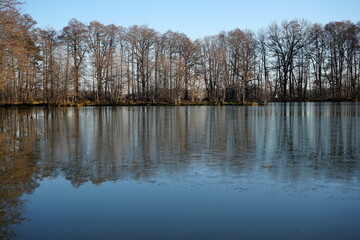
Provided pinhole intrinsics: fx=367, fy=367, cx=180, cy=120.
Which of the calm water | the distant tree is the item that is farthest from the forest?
the calm water

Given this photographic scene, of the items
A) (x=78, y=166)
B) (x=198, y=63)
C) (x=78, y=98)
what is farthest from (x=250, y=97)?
(x=78, y=166)

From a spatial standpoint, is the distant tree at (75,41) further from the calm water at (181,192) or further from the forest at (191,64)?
the calm water at (181,192)

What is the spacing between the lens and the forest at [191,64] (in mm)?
61750

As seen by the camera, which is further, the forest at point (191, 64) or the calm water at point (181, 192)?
the forest at point (191, 64)

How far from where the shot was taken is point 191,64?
235 ft

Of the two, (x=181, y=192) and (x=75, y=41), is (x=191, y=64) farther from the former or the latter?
(x=181, y=192)

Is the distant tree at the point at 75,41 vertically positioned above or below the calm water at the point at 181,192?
above

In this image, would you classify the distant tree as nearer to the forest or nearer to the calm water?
the forest

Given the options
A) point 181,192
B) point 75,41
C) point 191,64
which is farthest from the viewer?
point 191,64

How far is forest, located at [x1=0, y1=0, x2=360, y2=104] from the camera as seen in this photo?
203 feet

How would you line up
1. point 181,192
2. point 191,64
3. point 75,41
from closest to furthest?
point 181,192
point 75,41
point 191,64

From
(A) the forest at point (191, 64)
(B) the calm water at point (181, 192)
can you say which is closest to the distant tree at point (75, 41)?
(A) the forest at point (191, 64)

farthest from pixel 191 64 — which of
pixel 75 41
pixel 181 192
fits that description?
pixel 181 192

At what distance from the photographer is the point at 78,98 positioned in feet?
220
